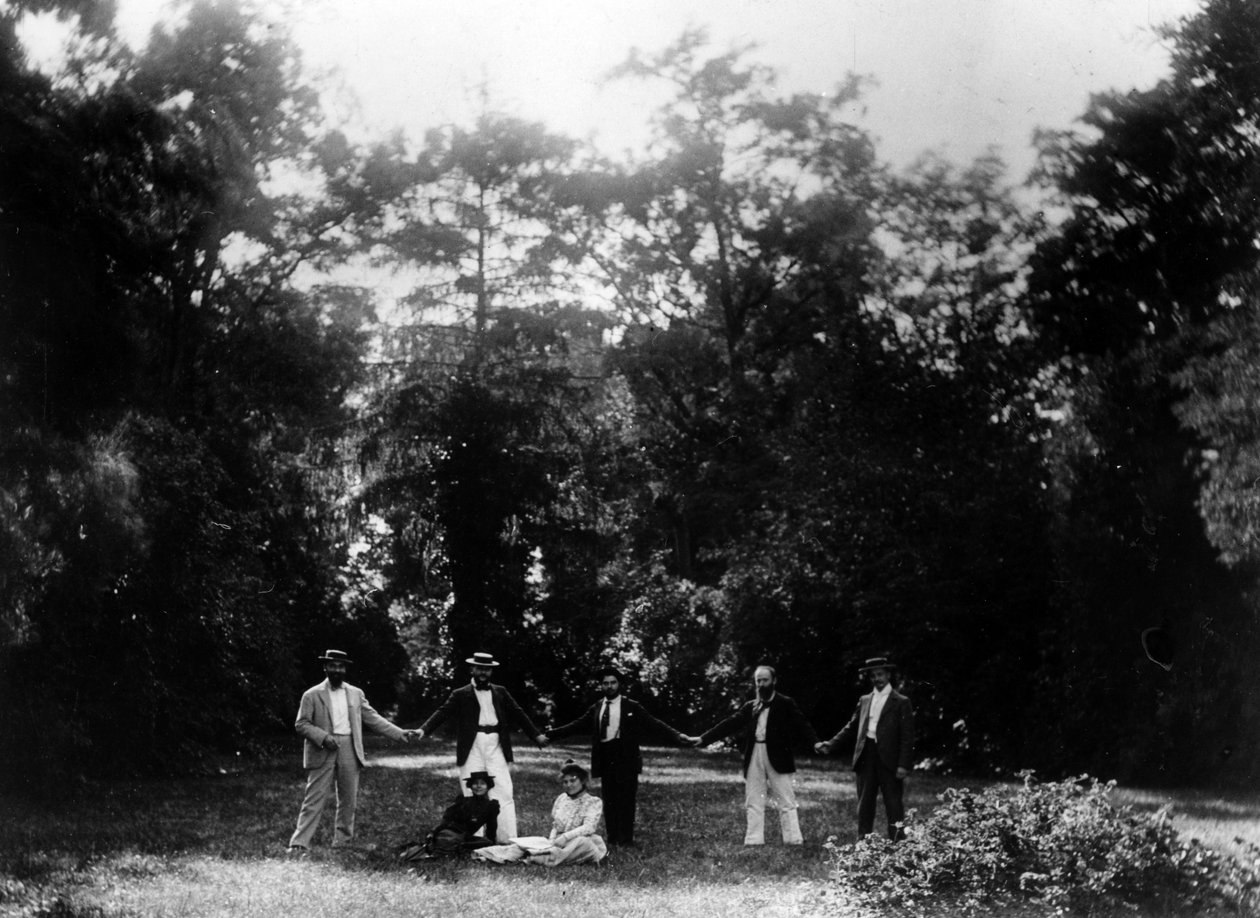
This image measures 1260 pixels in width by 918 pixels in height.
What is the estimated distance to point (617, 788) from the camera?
13492 mm

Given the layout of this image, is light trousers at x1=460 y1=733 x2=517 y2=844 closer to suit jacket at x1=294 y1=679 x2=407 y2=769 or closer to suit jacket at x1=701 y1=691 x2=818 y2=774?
suit jacket at x1=294 y1=679 x2=407 y2=769

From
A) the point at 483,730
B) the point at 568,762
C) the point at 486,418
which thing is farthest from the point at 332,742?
the point at 486,418

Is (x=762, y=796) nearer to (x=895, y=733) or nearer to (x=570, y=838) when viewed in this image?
(x=895, y=733)

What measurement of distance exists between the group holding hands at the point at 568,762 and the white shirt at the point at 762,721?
0.01 meters

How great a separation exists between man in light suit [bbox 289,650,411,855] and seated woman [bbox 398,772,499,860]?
1021mm

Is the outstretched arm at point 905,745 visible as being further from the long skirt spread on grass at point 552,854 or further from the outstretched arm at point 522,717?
the outstretched arm at point 522,717

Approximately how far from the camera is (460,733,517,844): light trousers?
41.5 feet

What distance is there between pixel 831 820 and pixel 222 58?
15.0 meters

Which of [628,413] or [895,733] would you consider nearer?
[895,733]

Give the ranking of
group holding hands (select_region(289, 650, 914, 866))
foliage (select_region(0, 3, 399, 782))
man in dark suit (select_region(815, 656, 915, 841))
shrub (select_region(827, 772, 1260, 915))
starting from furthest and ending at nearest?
foliage (select_region(0, 3, 399, 782)) → man in dark suit (select_region(815, 656, 915, 841)) → group holding hands (select_region(289, 650, 914, 866)) → shrub (select_region(827, 772, 1260, 915))

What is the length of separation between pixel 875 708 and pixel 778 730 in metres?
1.35

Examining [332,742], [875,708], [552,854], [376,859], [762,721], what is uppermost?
[875,708]

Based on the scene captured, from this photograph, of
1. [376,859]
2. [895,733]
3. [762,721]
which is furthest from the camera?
[762,721]

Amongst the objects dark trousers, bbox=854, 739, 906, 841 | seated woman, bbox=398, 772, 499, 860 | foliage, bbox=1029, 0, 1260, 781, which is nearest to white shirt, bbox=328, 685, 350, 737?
seated woman, bbox=398, 772, 499, 860
